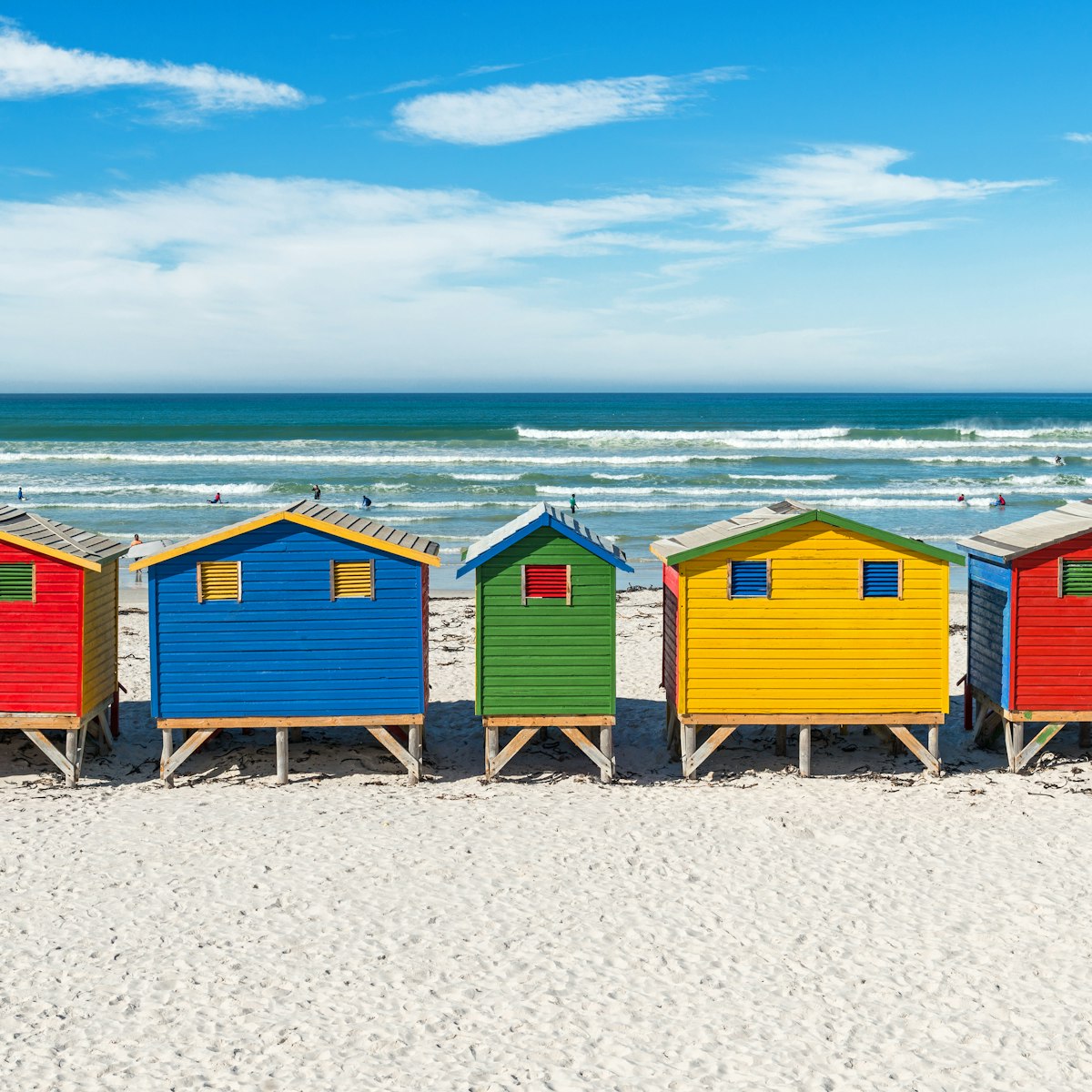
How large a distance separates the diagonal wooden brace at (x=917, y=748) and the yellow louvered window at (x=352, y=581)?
738cm

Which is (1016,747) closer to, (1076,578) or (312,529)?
(1076,578)

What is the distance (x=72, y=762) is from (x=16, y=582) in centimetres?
252

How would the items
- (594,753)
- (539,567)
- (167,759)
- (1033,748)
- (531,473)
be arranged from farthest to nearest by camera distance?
(531,473)
(1033,748)
(594,753)
(167,759)
(539,567)

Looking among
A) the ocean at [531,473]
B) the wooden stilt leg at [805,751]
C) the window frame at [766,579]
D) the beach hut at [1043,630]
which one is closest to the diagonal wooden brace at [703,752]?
the wooden stilt leg at [805,751]

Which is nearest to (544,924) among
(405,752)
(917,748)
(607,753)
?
(607,753)

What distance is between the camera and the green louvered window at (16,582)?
1498 centimetres

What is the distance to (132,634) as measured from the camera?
24.8m

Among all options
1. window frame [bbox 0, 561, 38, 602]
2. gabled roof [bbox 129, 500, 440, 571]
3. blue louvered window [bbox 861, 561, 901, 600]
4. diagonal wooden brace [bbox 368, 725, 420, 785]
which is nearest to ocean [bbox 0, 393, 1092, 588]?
diagonal wooden brace [bbox 368, 725, 420, 785]

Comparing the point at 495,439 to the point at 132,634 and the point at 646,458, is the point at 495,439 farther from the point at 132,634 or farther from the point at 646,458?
the point at 132,634

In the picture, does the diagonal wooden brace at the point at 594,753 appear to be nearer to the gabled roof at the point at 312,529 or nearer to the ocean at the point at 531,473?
the gabled roof at the point at 312,529

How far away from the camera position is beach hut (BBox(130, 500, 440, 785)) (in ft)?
49.1

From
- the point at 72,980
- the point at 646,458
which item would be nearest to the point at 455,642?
the point at 72,980

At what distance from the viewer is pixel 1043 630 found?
15.4 meters

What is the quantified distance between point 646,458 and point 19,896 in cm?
5544
